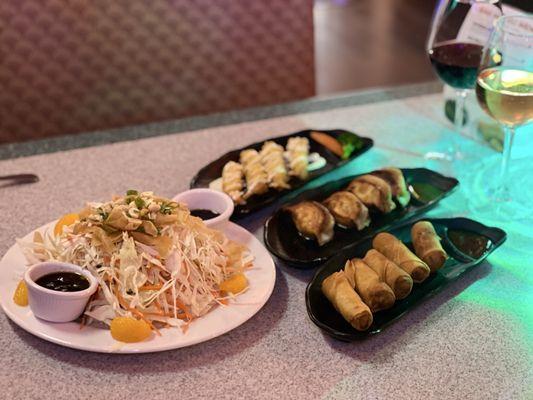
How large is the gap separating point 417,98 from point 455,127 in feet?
0.77

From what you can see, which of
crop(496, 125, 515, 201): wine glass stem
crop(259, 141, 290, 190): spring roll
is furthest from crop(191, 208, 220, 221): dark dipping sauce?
crop(496, 125, 515, 201): wine glass stem

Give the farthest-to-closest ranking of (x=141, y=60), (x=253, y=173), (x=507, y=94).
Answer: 1. (x=141, y=60)
2. (x=253, y=173)
3. (x=507, y=94)

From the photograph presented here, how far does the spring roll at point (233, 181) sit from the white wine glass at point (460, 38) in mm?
454

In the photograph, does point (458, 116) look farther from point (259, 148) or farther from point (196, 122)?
point (196, 122)

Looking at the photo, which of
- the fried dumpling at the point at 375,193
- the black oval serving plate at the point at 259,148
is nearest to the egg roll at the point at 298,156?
the black oval serving plate at the point at 259,148

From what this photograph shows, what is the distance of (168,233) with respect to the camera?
3.19ft

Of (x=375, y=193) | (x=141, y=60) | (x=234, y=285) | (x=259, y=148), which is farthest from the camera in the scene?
(x=141, y=60)

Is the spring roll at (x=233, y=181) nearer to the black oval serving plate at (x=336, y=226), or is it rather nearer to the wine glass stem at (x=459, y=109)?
the black oval serving plate at (x=336, y=226)

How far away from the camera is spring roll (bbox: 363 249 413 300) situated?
0.95 metres

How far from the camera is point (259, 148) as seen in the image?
1.40 m

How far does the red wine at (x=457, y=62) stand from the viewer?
1303mm

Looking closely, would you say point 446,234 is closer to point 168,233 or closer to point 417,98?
point 168,233

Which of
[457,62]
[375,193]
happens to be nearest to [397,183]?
[375,193]

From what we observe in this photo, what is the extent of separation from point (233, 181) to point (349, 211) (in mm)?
243
